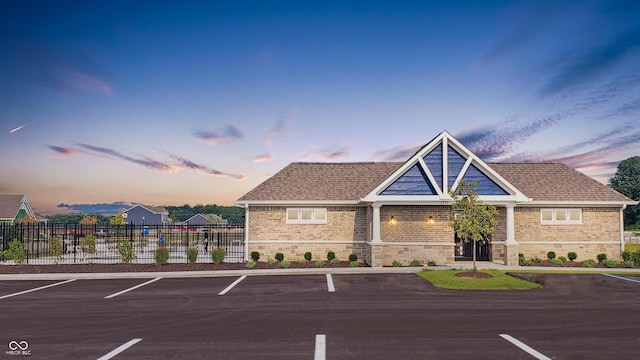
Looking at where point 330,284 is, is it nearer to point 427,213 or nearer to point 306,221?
point 306,221

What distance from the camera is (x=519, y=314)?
11.5 m

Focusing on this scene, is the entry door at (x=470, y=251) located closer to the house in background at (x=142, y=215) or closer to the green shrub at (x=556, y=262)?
the green shrub at (x=556, y=262)

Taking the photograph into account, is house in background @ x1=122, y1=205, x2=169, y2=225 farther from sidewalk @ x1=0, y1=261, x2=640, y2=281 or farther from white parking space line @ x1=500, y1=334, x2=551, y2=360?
white parking space line @ x1=500, y1=334, x2=551, y2=360

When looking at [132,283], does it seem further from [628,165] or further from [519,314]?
[628,165]

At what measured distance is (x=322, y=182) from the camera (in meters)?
25.4

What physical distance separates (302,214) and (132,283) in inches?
375

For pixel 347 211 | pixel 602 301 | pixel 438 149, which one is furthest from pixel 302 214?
pixel 602 301

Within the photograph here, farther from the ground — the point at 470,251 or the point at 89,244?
the point at 89,244

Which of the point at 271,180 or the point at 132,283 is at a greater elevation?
the point at 271,180

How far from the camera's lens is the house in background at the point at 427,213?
21.4 m

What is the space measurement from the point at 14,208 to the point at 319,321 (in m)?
60.4

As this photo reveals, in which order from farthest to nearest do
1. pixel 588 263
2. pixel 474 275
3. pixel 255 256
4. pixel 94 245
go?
pixel 94 245 → pixel 255 256 → pixel 588 263 → pixel 474 275

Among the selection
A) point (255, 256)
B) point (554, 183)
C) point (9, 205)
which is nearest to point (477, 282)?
point (255, 256)

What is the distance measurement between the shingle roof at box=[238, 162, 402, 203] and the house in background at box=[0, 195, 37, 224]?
151 feet
